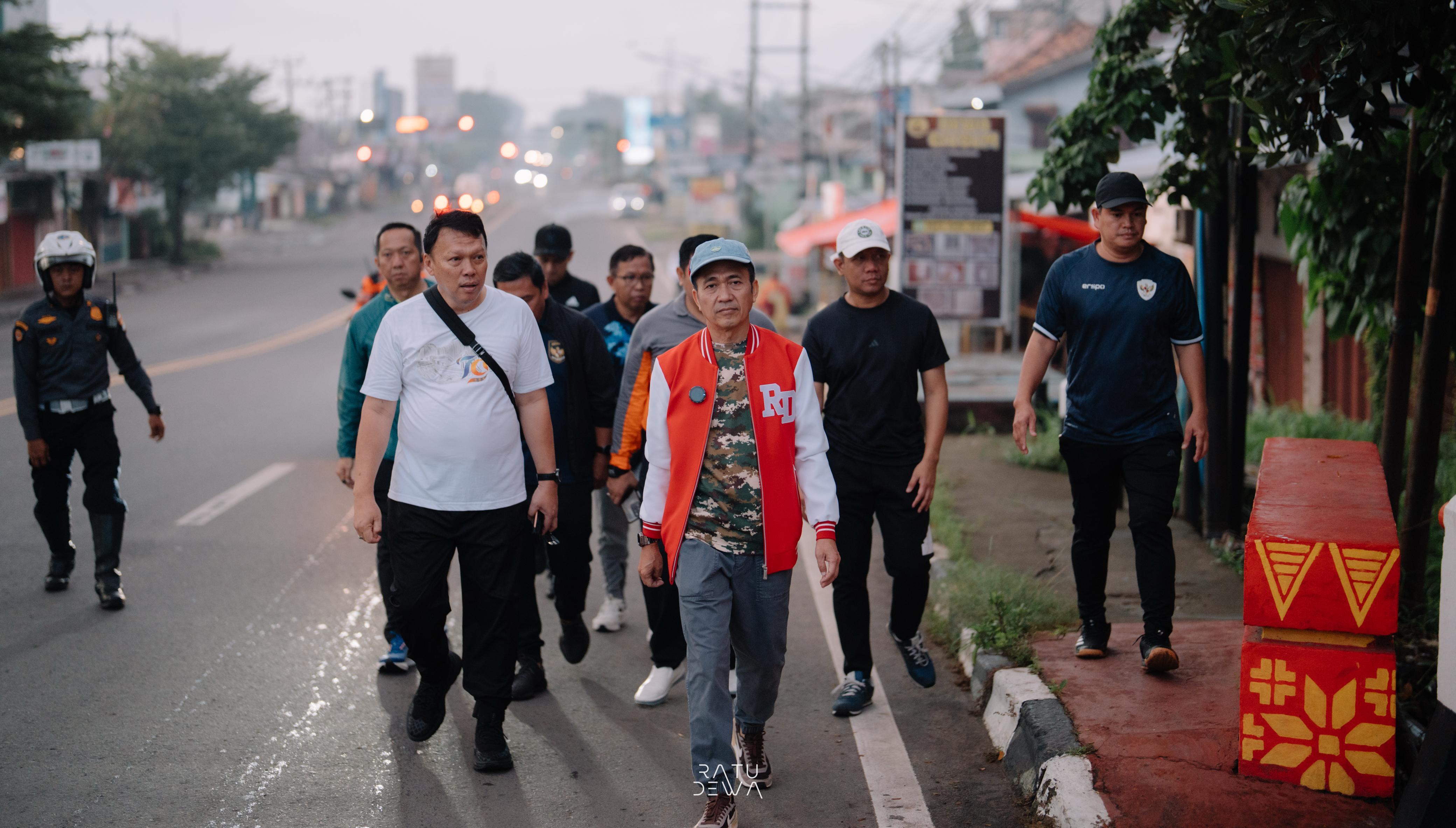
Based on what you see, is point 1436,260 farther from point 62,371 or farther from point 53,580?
point 53,580

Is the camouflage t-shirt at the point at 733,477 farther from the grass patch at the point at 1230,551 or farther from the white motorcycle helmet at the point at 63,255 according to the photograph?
the white motorcycle helmet at the point at 63,255

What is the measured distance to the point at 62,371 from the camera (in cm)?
682

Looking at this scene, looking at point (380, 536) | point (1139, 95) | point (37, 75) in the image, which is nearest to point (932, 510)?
point (1139, 95)

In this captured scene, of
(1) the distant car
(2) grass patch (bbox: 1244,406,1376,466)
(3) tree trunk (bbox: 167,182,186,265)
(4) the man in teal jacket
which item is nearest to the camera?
(4) the man in teal jacket

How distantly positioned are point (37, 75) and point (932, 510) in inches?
1015

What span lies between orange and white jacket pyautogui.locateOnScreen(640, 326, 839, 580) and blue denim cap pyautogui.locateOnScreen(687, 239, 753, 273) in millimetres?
235

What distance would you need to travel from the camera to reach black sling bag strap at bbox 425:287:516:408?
459cm

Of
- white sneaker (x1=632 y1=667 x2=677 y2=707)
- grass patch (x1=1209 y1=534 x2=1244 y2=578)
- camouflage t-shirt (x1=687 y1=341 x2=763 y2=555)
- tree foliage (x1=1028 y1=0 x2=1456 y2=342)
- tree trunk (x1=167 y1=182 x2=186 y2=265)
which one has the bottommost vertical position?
white sneaker (x1=632 y1=667 x2=677 y2=707)

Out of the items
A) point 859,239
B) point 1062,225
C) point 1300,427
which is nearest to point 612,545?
point 859,239

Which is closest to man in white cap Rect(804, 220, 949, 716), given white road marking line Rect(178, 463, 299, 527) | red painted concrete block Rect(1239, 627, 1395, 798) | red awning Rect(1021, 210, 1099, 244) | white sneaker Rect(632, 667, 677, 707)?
white sneaker Rect(632, 667, 677, 707)

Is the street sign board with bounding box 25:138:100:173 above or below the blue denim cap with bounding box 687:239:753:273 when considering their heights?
above

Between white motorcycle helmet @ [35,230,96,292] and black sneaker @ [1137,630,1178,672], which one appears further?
white motorcycle helmet @ [35,230,96,292]

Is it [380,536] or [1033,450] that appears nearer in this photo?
[380,536]

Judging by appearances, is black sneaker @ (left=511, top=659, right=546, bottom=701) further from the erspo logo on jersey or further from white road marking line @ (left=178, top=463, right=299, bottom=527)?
white road marking line @ (left=178, top=463, right=299, bottom=527)
